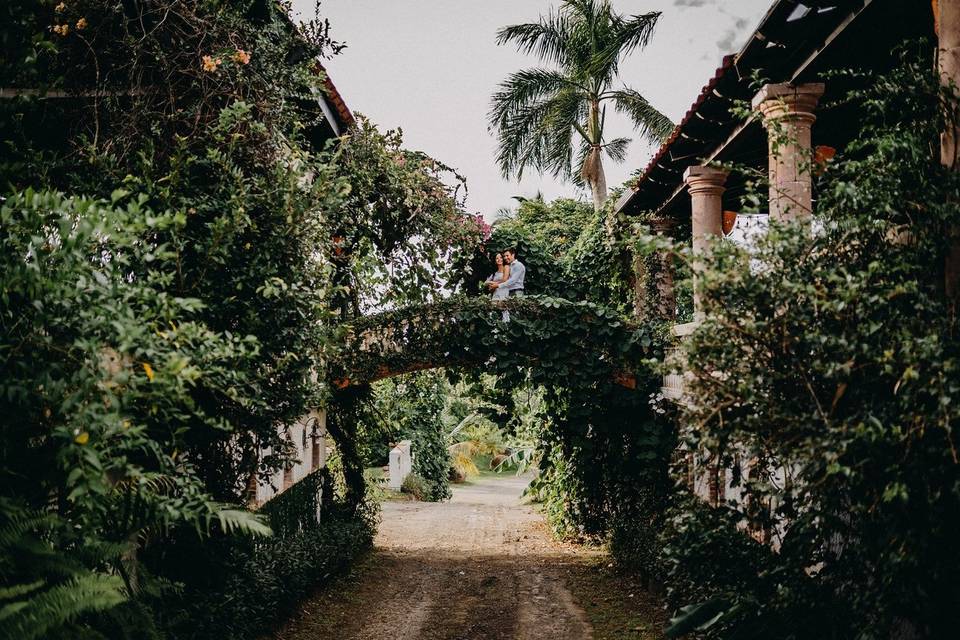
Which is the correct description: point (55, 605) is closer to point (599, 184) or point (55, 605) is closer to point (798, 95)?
point (798, 95)

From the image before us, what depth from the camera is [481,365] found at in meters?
10.6

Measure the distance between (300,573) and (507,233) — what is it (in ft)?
20.8

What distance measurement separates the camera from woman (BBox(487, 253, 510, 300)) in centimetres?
1172

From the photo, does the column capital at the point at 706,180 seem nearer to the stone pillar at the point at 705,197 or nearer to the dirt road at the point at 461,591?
the stone pillar at the point at 705,197

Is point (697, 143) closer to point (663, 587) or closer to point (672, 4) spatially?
point (663, 587)

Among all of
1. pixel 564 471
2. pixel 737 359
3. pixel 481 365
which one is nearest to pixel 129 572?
pixel 737 359

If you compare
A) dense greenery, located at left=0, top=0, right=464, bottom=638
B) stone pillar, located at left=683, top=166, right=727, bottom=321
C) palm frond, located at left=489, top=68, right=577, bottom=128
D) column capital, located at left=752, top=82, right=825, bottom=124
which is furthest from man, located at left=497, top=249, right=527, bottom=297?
palm frond, located at left=489, top=68, right=577, bottom=128

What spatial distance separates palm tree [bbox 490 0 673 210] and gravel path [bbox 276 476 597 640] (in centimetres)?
871

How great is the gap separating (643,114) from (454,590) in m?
12.7

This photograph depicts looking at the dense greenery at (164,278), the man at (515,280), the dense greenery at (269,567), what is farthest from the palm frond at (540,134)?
the dense greenery at (164,278)

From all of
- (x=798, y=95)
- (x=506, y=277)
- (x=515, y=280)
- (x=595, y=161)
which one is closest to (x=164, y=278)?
(x=798, y=95)

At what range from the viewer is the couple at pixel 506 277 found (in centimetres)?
1176

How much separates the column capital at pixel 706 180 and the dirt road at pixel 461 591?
5083 millimetres

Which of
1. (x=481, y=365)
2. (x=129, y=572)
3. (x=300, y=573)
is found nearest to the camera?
(x=129, y=572)
